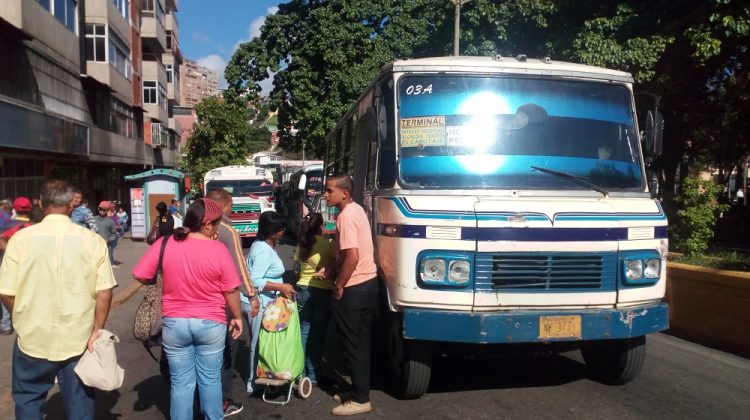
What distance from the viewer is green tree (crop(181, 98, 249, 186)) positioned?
4131cm

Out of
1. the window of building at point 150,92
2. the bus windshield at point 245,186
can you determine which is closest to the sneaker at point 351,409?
the bus windshield at point 245,186

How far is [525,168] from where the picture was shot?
5.57 metres

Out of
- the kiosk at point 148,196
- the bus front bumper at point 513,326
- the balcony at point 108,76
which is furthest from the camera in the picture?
the balcony at point 108,76

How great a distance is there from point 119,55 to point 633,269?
28.9 metres

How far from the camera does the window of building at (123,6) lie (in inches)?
1162

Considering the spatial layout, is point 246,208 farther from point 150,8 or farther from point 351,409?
point 150,8

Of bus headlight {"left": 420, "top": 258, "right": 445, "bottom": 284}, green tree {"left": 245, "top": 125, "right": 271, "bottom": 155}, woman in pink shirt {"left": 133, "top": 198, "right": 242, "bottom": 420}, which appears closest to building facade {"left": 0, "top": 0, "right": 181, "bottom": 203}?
woman in pink shirt {"left": 133, "top": 198, "right": 242, "bottom": 420}

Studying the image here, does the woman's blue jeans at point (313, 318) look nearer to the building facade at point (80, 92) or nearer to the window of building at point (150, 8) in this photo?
the building facade at point (80, 92)

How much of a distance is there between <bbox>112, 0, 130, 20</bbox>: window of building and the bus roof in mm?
26697

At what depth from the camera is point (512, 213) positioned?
4.99 m

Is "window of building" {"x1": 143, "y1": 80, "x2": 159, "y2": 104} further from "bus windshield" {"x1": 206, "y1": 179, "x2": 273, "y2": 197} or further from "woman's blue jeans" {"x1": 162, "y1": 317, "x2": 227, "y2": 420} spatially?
"woman's blue jeans" {"x1": 162, "y1": 317, "x2": 227, "y2": 420}

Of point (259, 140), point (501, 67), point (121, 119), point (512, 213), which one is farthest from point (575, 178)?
point (259, 140)

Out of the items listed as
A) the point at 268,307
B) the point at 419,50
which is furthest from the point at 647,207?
the point at 419,50

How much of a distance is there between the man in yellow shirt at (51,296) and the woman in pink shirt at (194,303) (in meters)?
0.36
